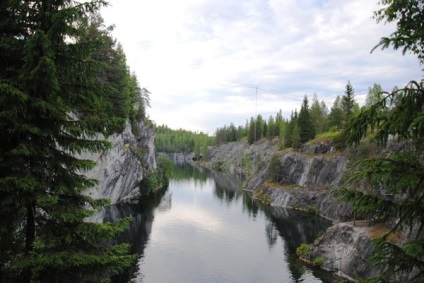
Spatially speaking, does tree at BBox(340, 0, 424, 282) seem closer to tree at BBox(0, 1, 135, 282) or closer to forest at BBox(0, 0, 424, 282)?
forest at BBox(0, 0, 424, 282)

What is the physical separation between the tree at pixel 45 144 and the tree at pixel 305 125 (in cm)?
9753

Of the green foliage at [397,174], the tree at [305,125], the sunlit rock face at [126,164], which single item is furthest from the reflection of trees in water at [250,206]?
the green foliage at [397,174]

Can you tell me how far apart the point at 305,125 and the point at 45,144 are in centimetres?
9889

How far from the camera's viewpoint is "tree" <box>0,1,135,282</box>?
363 inches

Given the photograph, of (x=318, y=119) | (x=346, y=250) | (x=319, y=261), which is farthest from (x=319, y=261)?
(x=318, y=119)

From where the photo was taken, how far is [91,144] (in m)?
10.5

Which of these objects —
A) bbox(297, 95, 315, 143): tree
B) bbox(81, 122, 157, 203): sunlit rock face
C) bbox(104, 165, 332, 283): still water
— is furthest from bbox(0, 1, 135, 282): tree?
bbox(297, 95, 315, 143): tree

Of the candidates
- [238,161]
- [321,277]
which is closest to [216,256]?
[321,277]

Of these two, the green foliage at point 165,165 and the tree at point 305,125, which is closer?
the tree at point 305,125

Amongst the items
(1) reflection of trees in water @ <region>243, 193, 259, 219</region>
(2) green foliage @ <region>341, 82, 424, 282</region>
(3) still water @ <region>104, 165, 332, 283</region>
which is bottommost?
(3) still water @ <region>104, 165, 332, 283</region>

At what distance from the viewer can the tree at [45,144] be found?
9.23 metres

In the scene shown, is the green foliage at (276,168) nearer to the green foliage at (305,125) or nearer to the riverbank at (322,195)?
the riverbank at (322,195)

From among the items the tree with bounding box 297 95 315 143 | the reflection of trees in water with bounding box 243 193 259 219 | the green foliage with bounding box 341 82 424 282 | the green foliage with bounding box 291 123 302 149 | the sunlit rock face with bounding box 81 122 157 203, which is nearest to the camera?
the green foliage with bounding box 341 82 424 282

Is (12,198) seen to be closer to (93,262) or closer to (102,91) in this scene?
(93,262)
